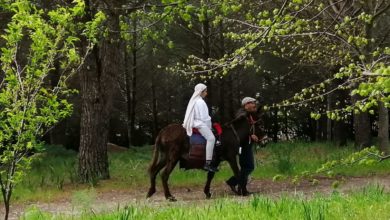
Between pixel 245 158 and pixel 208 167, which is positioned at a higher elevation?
pixel 245 158

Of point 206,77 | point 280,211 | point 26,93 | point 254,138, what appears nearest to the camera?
point 280,211

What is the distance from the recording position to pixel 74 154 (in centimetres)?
2195

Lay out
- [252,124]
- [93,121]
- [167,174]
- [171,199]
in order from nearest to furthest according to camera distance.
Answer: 1. [171,199]
2. [167,174]
3. [252,124]
4. [93,121]

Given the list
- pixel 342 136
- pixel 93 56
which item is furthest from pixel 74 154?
pixel 342 136

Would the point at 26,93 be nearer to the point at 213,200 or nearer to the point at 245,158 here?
the point at 213,200

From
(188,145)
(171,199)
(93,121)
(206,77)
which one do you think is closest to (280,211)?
(171,199)

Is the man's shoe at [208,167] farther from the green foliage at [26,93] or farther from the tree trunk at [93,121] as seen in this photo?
the green foliage at [26,93]

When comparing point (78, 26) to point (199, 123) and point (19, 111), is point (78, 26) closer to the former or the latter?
point (19, 111)

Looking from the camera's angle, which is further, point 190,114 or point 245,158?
point 245,158

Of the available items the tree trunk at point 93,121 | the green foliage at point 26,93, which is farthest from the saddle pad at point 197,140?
the green foliage at point 26,93

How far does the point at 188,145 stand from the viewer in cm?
1155

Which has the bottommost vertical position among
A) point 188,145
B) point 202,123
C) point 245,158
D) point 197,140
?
point 245,158

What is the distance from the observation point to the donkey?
11.5m

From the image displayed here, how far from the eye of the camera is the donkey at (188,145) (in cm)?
1155
